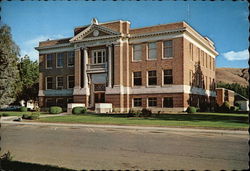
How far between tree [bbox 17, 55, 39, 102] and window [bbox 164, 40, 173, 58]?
1203 inches

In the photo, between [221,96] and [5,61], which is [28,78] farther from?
[5,61]

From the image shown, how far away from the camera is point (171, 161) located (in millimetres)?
9062

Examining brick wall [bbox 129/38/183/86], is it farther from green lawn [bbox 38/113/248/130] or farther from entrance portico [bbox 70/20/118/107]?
green lawn [bbox 38/113/248/130]

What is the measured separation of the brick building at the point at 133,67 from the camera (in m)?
38.2

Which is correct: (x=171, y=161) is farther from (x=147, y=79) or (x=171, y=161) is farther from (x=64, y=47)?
(x=64, y=47)

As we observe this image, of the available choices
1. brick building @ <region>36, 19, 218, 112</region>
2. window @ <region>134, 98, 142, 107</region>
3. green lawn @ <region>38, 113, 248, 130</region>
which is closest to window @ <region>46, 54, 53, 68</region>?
brick building @ <region>36, 19, 218, 112</region>

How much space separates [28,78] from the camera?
190ft

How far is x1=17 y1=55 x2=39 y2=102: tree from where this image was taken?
57594 mm

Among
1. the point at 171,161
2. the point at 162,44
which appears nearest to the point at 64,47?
the point at 162,44

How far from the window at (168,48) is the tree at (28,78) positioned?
30565 millimetres

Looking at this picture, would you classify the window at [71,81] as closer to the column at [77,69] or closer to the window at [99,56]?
the column at [77,69]

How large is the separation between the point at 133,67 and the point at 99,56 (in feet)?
18.4

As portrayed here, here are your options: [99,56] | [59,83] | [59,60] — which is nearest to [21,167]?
[99,56]

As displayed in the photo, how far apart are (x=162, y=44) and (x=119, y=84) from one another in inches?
310
